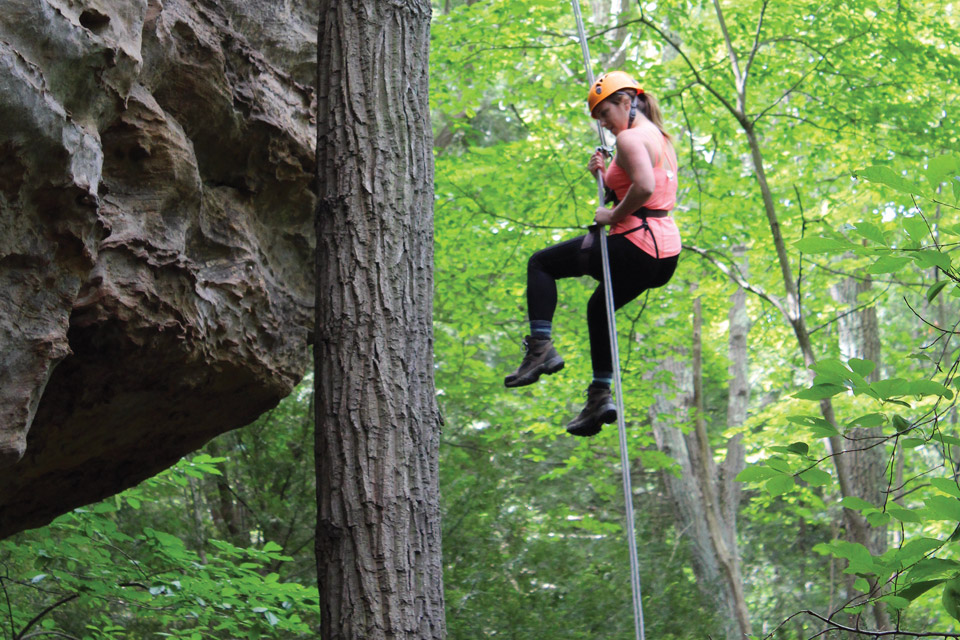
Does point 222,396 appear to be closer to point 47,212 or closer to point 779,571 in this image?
point 47,212

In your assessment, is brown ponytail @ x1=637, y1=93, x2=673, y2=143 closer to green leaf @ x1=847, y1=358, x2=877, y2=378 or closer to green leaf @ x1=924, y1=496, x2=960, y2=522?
green leaf @ x1=847, y1=358, x2=877, y2=378

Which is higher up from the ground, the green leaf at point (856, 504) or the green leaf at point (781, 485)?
the green leaf at point (781, 485)

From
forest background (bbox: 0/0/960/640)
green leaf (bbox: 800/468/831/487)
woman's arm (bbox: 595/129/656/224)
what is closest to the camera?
green leaf (bbox: 800/468/831/487)

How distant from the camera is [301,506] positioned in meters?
7.61

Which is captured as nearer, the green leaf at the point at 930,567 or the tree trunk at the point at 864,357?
the green leaf at the point at 930,567

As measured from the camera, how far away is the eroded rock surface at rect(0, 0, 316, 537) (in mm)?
2609

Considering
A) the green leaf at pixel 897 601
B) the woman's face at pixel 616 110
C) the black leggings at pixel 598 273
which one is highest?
the woman's face at pixel 616 110

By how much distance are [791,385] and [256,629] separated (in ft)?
42.4

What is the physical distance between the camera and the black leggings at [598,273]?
399 centimetres

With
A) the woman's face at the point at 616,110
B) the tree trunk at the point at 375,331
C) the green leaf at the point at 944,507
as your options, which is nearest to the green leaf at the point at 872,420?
the green leaf at the point at 944,507

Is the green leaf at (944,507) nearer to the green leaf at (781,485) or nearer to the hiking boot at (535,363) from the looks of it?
the green leaf at (781,485)

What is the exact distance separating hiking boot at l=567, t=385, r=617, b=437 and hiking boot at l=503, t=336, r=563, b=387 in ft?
0.96

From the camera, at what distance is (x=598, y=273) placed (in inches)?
163

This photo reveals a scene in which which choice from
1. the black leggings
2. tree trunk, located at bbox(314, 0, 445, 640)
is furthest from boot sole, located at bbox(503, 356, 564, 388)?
tree trunk, located at bbox(314, 0, 445, 640)
